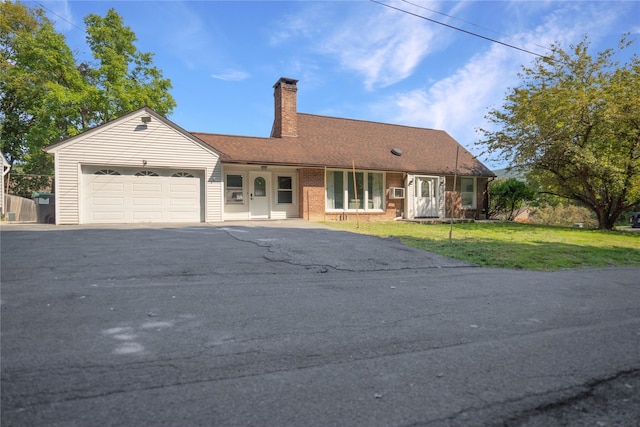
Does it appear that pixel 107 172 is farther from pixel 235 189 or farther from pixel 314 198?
pixel 314 198

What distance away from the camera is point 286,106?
18.3 m

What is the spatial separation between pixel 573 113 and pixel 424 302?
15.4 metres

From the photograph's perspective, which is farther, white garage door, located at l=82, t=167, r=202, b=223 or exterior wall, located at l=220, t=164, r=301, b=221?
exterior wall, located at l=220, t=164, r=301, b=221

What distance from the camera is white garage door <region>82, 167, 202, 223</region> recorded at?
44.9ft

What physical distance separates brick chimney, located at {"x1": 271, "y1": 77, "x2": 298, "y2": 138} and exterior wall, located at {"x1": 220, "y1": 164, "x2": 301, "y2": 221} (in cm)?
262

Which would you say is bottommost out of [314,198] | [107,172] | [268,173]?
[314,198]

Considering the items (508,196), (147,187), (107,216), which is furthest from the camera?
(508,196)

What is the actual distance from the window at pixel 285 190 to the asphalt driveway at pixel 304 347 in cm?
1061

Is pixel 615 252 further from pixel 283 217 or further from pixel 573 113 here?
pixel 283 217

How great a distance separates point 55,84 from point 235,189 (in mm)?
15730

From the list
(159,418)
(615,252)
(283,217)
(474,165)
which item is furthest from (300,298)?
(474,165)

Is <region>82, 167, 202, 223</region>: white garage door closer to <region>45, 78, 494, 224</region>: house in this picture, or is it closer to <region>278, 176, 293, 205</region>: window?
<region>45, 78, 494, 224</region>: house

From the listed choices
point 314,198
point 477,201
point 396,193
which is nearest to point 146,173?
point 314,198

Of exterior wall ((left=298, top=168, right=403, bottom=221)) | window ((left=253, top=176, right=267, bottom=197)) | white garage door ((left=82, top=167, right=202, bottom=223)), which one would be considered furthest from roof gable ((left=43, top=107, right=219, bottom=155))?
exterior wall ((left=298, top=168, right=403, bottom=221))
